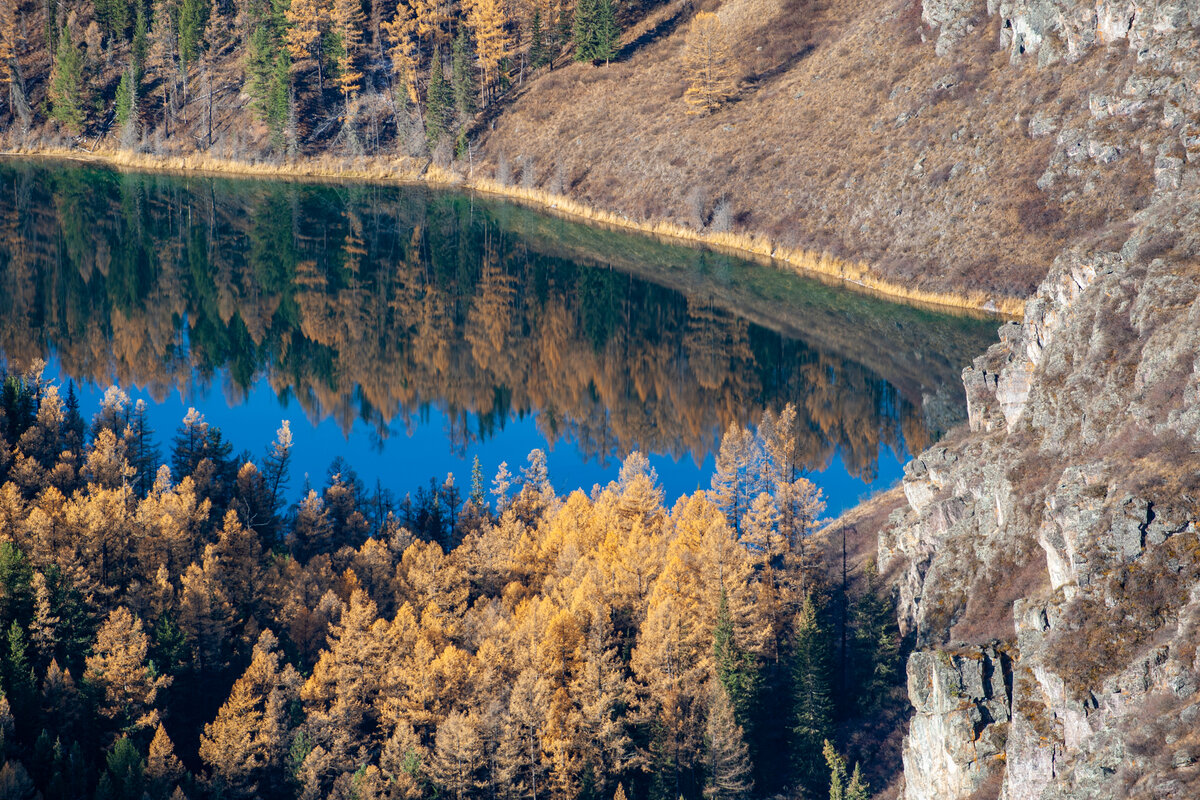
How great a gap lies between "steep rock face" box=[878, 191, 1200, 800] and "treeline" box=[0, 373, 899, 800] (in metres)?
5.54

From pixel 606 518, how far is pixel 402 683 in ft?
51.4

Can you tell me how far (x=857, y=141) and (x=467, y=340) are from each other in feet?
165

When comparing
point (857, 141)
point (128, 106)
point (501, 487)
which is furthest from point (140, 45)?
point (501, 487)

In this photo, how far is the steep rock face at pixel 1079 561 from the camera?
32.7 m

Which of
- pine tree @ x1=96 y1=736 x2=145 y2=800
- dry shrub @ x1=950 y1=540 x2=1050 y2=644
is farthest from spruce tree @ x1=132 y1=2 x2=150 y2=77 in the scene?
dry shrub @ x1=950 y1=540 x2=1050 y2=644

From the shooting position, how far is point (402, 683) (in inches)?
1955

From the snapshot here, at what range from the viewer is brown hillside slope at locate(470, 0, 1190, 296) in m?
101

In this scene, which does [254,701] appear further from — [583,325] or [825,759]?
[583,325]

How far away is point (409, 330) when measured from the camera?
336ft

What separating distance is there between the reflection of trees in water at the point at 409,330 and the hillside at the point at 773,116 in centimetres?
1942

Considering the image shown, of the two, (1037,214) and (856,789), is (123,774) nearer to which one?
(856,789)

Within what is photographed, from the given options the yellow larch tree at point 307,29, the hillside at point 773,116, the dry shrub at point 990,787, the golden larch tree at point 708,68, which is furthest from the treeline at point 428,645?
the yellow larch tree at point 307,29

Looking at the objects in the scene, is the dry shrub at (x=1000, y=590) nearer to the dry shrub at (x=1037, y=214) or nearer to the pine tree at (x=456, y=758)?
the pine tree at (x=456, y=758)

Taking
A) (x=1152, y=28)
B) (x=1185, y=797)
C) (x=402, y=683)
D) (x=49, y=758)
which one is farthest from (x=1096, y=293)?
(x=1152, y=28)
